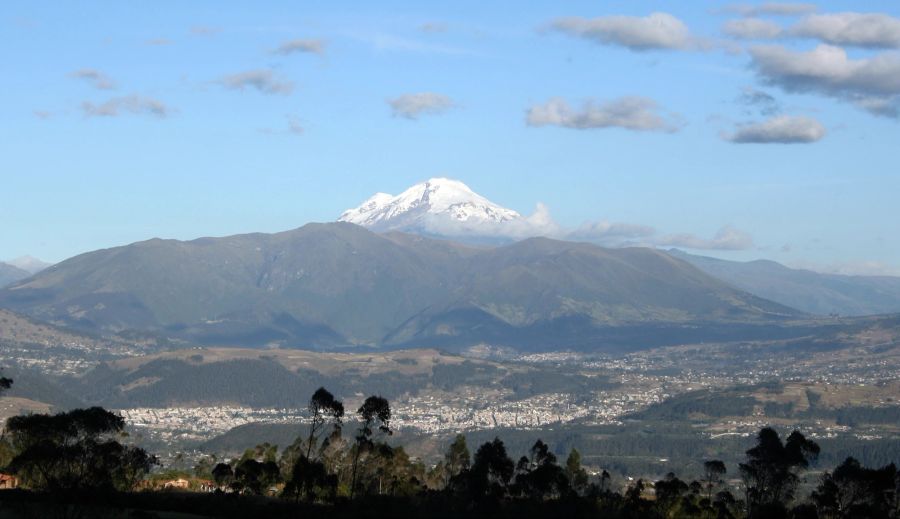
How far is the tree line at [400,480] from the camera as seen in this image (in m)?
122

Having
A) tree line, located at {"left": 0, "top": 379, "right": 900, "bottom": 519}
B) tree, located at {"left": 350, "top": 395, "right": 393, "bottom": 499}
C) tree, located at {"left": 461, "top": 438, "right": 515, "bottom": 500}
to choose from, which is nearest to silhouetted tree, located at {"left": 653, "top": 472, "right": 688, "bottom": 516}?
tree line, located at {"left": 0, "top": 379, "right": 900, "bottom": 519}

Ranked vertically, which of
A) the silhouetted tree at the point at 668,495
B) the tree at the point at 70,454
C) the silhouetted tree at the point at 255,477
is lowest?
the silhouetted tree at the point at 668,495

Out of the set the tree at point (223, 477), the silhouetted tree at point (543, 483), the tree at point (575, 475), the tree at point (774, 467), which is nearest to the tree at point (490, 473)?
the silhouetted tree at point (543, 483)

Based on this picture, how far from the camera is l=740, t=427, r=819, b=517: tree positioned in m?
132

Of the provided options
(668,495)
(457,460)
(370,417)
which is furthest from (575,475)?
(370,417)

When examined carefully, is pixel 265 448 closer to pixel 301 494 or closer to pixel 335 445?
pixel 335 445

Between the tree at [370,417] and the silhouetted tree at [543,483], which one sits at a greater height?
the tree at [370,417]

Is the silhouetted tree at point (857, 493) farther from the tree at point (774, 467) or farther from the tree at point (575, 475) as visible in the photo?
the tree at point (575, 475)

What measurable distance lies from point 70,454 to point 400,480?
40.3m

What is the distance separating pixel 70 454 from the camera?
122 metres

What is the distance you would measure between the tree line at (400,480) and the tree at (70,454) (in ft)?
0.39

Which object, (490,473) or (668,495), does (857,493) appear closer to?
(668,495)

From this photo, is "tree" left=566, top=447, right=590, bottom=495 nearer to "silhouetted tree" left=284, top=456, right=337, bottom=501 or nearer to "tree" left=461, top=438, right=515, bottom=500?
"tree" left=461, top=438, right=515, bottom=500

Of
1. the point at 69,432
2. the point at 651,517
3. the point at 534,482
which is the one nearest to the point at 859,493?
the point at 651,517
